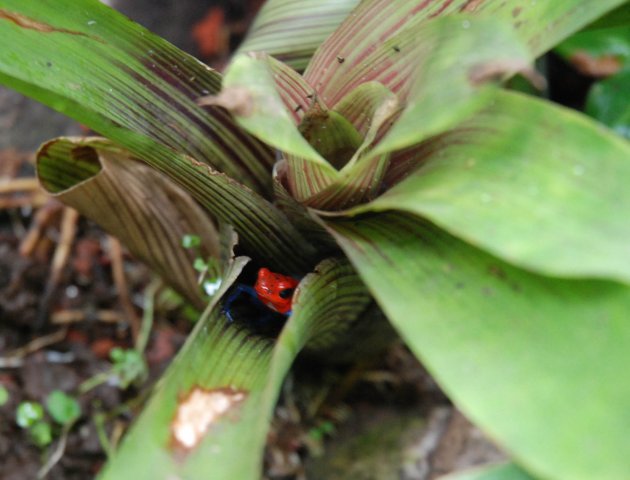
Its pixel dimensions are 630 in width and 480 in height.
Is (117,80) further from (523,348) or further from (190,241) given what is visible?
(523,348)

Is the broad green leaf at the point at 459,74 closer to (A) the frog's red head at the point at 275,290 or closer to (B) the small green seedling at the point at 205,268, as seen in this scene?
(A) the frog's red head at the point at 275,290

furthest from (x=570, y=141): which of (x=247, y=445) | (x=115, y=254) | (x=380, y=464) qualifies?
(x=115, y=254)

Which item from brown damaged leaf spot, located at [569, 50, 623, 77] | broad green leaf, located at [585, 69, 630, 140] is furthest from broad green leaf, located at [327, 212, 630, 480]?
brown damaged leaf spot, located at [569, 50, 623, 77]

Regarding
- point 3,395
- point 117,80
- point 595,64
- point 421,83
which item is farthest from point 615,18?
point 3,395

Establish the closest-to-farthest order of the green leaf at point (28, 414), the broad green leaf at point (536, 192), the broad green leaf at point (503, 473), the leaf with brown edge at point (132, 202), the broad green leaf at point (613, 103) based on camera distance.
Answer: the broad green leaf at point (536, 192)
the broad green leaf at point (503, 473)
the leaf with brown edge at point (132, 202)
the green leaf at point (28, 414)
the broad green leaf at point (613, 103)

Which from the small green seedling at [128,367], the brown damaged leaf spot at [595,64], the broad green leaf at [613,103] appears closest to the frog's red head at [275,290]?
the small green seedling at [128,367]

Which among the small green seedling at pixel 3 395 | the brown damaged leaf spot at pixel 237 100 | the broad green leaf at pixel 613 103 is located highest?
the broad green leaf at pixel 613 103

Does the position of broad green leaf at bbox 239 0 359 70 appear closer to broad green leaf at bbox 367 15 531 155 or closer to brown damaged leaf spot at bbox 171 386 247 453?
broad green leaf at bbox 367 15 531 155
